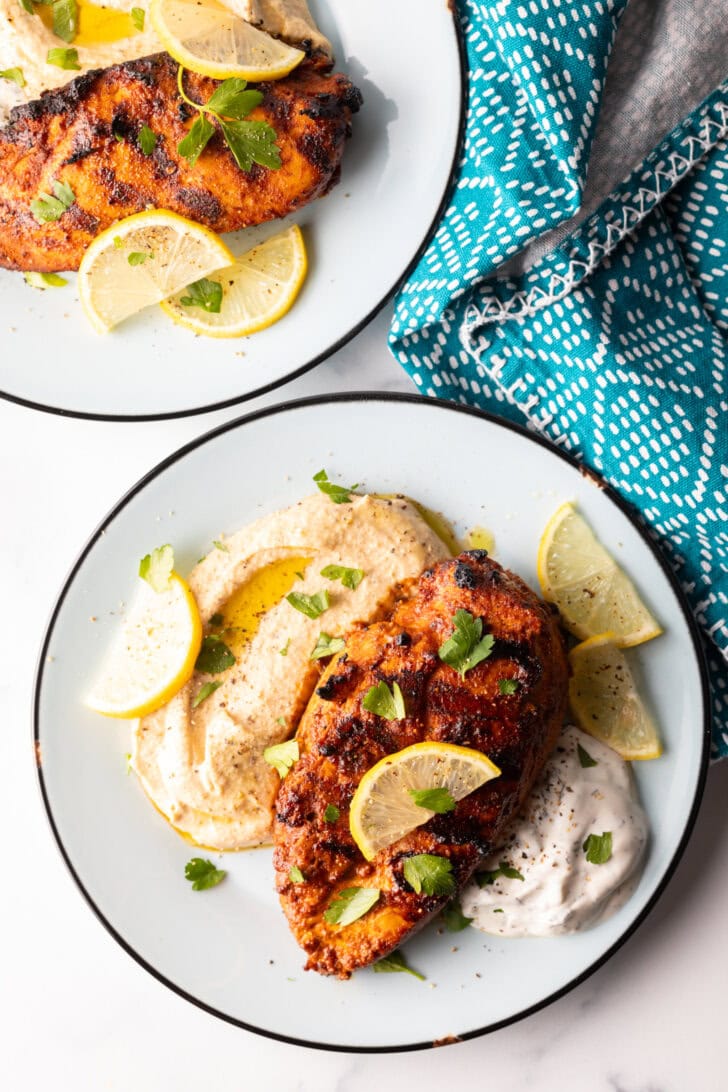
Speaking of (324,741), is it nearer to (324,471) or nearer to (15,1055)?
(324,471)

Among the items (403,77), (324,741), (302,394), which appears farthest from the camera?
(302,394)

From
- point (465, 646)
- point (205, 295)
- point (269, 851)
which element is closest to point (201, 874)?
point (269, 851)

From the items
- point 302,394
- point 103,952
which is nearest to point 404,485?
point 302,394

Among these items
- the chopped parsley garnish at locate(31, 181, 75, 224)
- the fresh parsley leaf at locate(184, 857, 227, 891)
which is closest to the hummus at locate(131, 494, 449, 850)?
the fresh parsley leaf at locate(184, 857, 227, 891)

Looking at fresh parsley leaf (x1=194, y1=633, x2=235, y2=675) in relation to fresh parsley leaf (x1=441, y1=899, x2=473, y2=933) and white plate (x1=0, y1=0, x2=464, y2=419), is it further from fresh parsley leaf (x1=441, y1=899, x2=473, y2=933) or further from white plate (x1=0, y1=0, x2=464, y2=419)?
fresh parsley leaf (x1=441, y1=899, x2=473, y2=933)

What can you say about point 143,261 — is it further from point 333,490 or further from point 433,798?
point 433,798

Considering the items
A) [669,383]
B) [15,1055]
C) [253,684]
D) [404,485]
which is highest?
[669,383]
